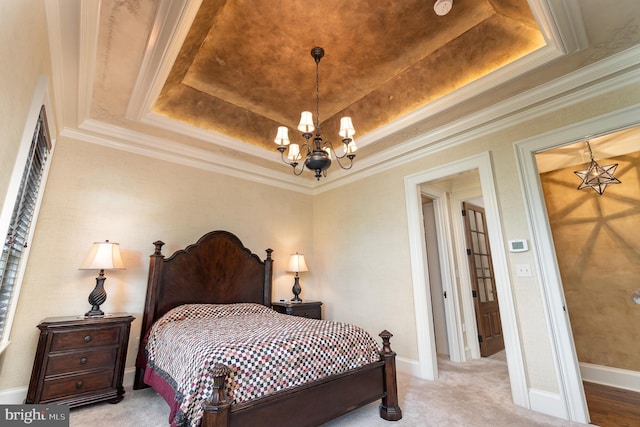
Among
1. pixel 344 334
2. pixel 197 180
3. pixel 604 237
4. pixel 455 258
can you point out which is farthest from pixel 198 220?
pixel 604 237

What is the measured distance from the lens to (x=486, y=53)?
2602 mm

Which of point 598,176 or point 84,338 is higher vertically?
point 598,176

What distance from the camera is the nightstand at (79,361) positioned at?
2.26 metres

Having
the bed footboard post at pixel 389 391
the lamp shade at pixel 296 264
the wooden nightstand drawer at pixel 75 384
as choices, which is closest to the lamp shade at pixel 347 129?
the bed footboard post at pixel 389 391

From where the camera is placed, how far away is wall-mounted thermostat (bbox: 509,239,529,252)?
2531 mm

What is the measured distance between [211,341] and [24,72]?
187cm

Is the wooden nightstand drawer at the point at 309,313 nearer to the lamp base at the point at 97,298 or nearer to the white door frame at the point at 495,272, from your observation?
the white door frame at the point at 495,272

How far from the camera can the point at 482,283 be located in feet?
14.2

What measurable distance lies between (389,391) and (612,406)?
1928 millimetres

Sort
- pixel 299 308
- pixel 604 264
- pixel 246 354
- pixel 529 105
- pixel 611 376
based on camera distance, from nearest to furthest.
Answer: pixel 246 354, pixel 529 105, pixel 611 376, pixel 604 264, pixel 299 308

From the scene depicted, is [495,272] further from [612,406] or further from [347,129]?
[347,129]

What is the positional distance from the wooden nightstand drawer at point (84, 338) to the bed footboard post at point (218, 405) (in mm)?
1655

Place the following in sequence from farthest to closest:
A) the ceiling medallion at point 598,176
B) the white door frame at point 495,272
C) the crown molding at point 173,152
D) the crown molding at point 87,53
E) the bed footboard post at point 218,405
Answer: the crown molding at point 173,152 < the ceiling medallion at point 598,176 < the white door frame at point 495,272 < the crown molding at point 87,53 < the bed footboard post at point 218,405
